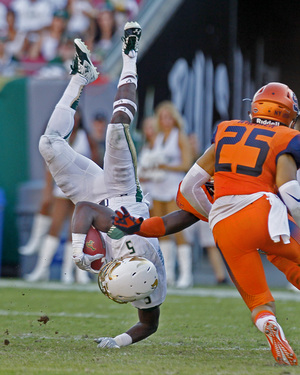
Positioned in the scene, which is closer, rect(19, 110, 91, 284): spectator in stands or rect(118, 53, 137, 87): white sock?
rect(118, 53, 137, 87): white sock

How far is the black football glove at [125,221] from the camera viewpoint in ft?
14.0

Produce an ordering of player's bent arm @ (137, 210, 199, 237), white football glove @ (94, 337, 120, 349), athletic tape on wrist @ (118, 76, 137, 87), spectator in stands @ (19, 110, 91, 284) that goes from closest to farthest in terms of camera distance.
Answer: player's bent arm @ (137, 210, 199, 237) < white football glove @ (94, 337, 120, 349) < athletic tape on wrist @ (118, 76, 137, 87) < spectator in stands @ (19, 110, 91, 284)

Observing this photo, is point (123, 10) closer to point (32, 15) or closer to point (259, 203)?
point (32, 15)

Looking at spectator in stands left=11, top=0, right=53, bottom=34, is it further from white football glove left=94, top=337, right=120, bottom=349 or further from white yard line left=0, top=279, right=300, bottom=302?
white football glove left=94, top=337, right=120, bottom=349

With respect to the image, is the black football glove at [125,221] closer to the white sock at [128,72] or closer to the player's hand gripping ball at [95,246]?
the player's hand gripping ball at [95,246]

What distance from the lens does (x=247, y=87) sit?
9734mm

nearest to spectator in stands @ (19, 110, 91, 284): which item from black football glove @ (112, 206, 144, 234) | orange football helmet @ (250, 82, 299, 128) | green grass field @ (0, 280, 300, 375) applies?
green grass field @ (0, 280, 300, 375)

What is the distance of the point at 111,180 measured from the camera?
497 centimetres

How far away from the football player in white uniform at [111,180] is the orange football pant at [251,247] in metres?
0.66

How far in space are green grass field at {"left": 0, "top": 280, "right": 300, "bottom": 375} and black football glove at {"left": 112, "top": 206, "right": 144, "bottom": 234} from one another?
0.72 meters

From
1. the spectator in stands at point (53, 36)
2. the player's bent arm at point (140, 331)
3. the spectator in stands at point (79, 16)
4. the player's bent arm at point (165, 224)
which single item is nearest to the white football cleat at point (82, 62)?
the player's bent arm at point (165, 224)

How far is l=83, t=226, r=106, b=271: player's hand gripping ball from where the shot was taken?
4.50 meters

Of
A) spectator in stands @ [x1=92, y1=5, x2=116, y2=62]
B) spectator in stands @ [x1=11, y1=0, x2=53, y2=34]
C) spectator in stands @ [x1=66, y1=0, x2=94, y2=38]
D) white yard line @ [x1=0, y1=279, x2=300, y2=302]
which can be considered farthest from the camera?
spectator in stands @ [x1=11, y1=0, x2=53, y2=34]

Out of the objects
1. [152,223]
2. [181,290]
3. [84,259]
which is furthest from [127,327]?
[181,290]
